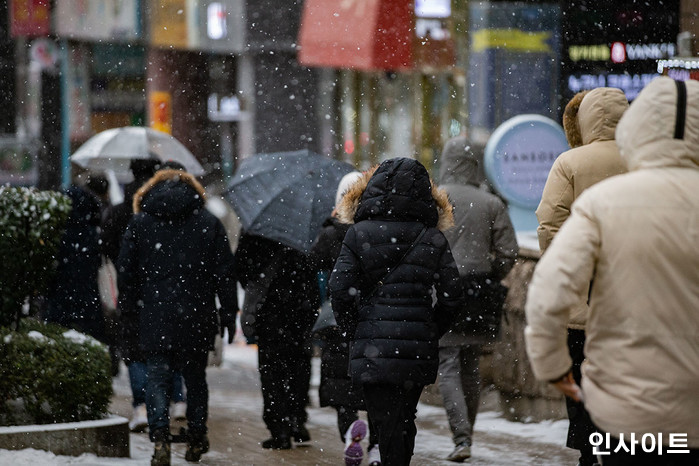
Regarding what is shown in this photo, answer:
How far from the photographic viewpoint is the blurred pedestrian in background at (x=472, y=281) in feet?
Result: 26.6

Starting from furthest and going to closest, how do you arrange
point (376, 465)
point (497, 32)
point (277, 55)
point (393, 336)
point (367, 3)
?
point (277, 55), point (367, 3), point (497, 32), point (376, 465), point (393, 336)

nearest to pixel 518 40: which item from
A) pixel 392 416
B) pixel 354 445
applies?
pixel 354 445

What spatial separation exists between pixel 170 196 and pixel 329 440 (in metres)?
2.37

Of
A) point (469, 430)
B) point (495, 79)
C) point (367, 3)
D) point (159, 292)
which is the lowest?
point (469, 430)

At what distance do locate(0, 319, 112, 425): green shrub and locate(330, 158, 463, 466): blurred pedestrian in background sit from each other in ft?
7.53

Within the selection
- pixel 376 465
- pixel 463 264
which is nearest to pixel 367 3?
pixel 463 264

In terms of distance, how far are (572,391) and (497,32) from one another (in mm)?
11518

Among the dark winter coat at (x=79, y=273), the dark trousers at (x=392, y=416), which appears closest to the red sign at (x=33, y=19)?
the dark winter coat at (x=79, y=273)

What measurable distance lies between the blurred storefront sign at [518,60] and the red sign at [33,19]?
11308 millimetres

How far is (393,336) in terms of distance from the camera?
19.8 ft

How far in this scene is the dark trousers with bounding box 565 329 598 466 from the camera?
6160 millimetres

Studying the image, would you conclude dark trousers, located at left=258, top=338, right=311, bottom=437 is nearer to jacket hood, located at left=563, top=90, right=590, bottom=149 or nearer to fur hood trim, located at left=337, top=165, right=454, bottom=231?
fur hood trim, located at left=337, top=165, right=454, bottom=231

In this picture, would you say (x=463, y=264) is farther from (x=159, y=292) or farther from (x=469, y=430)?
(x=159, y=292)

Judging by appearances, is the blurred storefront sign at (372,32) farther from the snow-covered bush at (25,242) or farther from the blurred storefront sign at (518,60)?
the snow-covered bush at (25,242)
